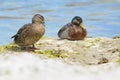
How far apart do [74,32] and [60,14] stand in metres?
6.06

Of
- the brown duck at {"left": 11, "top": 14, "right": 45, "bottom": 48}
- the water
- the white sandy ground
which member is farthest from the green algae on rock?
the water

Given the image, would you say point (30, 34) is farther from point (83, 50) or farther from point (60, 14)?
point (60, 14)

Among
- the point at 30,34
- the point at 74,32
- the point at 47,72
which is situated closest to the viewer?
the point at 47,72

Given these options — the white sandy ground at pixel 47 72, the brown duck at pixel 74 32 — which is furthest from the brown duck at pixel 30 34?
the white sandy ground at pixel 47 72

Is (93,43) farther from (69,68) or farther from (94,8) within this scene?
(94,8)

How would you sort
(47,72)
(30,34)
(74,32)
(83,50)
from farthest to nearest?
(74,32), (30,34), (83,50), (47,72)

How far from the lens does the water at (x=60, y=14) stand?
37.7 feet

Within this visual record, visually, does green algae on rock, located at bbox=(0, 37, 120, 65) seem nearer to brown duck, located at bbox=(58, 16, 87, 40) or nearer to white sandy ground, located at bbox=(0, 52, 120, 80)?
brown duck, located at bbox=(58, 16, 87, 40)

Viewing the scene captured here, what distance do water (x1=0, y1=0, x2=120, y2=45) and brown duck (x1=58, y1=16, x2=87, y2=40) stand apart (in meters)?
2.44

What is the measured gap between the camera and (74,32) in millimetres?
7629

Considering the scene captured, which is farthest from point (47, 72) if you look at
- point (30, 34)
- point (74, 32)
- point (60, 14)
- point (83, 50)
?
point (60, 14)

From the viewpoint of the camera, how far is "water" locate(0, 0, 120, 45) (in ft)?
37.7

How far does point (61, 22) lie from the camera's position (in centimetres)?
Answer: 1248

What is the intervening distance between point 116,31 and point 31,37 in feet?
17.7
